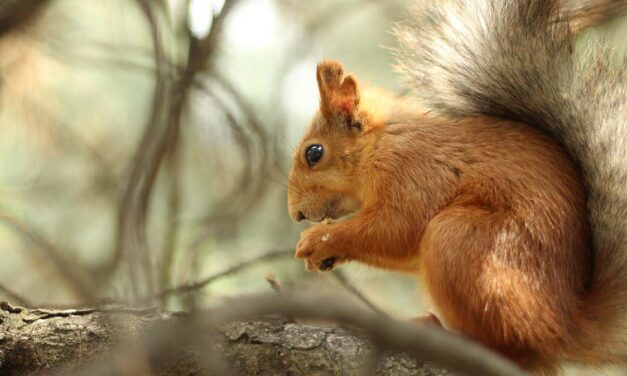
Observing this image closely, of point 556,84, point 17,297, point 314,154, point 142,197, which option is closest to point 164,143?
point 142,197

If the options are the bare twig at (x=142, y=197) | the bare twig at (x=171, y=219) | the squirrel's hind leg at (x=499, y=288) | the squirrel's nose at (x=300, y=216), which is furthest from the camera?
the bare twig at (x=171, y=219)

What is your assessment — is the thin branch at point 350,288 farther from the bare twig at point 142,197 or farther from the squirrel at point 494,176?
the bare twig at point 142,197

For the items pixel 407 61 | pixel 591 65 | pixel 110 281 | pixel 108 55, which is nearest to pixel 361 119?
pixel 407 61

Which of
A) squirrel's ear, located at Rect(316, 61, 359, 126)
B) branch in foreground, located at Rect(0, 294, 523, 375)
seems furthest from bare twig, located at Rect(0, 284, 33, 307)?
A: squirrel's ear, located at Rect(316, 61, 359, 126)

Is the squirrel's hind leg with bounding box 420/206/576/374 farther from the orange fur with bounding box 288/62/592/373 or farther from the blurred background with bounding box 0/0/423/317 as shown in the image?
the blurred background with bounding box 0/0/423/317

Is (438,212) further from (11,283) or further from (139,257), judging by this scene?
(11,283)

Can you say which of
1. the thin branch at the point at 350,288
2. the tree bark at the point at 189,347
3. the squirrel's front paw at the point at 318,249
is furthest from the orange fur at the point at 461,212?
the tree bark at the point at 189,347
